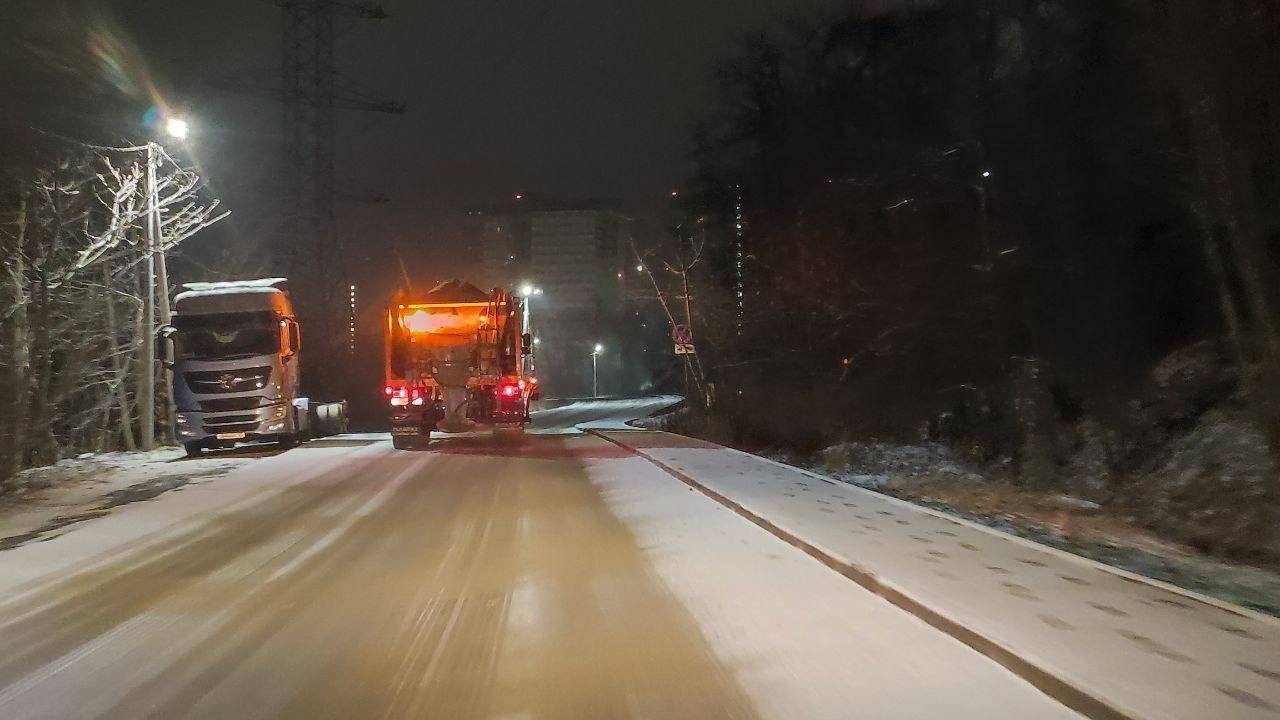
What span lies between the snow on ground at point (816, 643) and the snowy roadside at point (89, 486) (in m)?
8.04

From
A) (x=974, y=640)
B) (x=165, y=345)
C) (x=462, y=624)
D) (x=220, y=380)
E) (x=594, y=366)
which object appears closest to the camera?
(x=974, y=640)

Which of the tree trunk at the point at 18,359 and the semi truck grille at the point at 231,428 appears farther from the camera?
the semi truck grille at the point at 231,428

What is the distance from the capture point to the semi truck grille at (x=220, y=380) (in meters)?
24.3

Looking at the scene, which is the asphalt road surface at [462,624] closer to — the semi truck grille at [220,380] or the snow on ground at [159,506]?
the snow on ground at [159,506]

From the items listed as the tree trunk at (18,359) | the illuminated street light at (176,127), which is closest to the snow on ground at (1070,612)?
the tree trunk at (18,359)

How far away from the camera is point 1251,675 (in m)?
5.97

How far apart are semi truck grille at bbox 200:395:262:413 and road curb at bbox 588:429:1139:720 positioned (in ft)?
53.2

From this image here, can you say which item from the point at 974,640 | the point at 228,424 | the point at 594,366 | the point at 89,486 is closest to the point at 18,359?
the point at 228,424

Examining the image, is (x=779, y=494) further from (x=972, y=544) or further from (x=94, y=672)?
(x=94, y=672)

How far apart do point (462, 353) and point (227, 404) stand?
222 inches

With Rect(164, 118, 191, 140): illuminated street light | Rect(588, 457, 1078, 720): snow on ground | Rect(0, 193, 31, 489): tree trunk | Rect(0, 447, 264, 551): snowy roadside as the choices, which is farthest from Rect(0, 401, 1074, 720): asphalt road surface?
Rect(164, 118, 191, 140): illuminated street light

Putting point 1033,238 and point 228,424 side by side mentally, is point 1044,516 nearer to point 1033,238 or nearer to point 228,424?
point 1033,238

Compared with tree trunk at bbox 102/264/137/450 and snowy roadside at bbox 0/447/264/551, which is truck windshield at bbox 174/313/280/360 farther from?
tree trunk at bbox 102/264/137/450

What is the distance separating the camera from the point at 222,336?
80.2 feet
